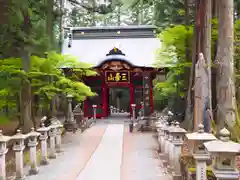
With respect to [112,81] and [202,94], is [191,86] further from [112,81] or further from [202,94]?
[112,81]

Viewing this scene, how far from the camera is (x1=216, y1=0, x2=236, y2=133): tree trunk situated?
8195 millimetres

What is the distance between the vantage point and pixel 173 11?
17.1 metres

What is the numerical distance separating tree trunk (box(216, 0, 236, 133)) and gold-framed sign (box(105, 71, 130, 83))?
40.9 ft

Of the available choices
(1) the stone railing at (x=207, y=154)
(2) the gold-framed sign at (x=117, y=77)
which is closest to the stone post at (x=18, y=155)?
(1) the stone railing at (x=207, y=154)

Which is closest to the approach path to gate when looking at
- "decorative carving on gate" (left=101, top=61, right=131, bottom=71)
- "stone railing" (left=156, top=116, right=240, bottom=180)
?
"stone railing" (left=156, top=116, right=240, bottom=180)

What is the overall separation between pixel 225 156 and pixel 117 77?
17363 mm

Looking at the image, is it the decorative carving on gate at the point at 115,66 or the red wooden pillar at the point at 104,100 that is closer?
the decorative carving on gate at the point at 115,66

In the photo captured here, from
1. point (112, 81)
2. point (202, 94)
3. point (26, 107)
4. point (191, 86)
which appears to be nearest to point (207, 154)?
point (202, 94)

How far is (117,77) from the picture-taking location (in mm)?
20891

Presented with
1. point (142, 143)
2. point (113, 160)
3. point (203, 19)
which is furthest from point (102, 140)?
point (203, 19)

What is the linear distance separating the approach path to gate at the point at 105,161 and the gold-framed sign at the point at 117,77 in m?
8.37

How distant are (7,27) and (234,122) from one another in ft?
26.8

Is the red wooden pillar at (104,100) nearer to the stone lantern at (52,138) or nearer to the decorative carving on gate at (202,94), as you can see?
the stone lantern at (52,138)

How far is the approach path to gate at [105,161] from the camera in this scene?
7016 mm
